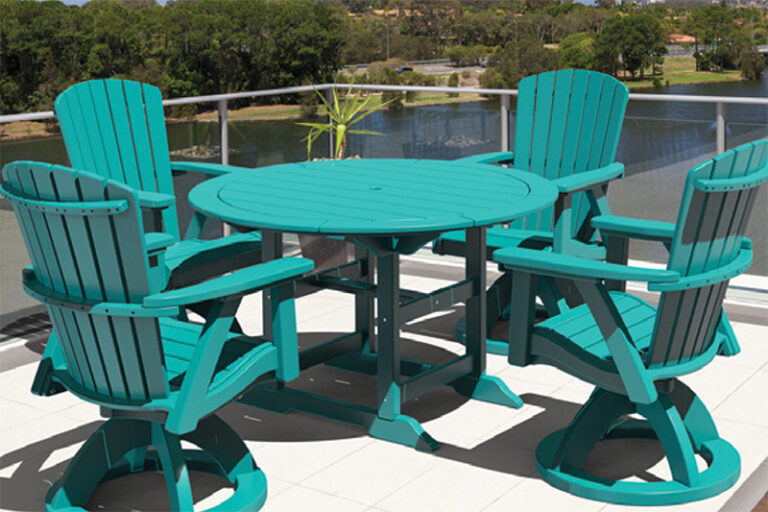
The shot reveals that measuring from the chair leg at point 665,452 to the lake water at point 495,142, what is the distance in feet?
6.67

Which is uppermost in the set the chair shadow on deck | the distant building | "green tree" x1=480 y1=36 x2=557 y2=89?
the chair shadow on deck

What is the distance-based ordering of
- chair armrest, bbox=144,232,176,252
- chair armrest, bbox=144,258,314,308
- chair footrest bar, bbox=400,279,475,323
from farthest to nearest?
chair footrest bar, bbox=400,279,475,323 < chair armrest, bbox=144,232,176,252 < chair armrest, bbox=144,258,314,308

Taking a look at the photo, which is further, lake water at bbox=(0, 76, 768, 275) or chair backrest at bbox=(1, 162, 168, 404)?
lake water at bbox=(0, 76, 768, 275)

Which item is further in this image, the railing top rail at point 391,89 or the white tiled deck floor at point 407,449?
the railing top rail at point 391,89

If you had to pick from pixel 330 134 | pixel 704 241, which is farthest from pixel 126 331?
pixel 330 134

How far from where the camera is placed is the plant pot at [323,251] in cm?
500

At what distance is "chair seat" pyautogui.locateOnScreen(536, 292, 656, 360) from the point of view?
8.50ft

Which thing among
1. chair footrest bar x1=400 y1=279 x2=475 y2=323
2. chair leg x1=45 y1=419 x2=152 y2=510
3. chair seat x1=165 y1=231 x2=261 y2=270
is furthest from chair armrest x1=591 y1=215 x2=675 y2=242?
chair leg x1=45 y1=419 x2=152 y2=510

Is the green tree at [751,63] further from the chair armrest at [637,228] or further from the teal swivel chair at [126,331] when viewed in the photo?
the teal swivel chair at [126,331]

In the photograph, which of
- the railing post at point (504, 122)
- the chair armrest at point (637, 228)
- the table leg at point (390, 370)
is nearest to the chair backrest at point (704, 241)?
the chair armrest at point (637, 228)

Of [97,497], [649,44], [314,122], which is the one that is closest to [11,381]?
[97,497]

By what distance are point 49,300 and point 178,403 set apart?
0.43 metres

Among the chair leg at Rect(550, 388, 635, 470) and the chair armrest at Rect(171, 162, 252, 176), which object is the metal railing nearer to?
the chair armrest at Rect(171, 162, 252, 176)

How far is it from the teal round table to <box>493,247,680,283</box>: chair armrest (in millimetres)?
269
